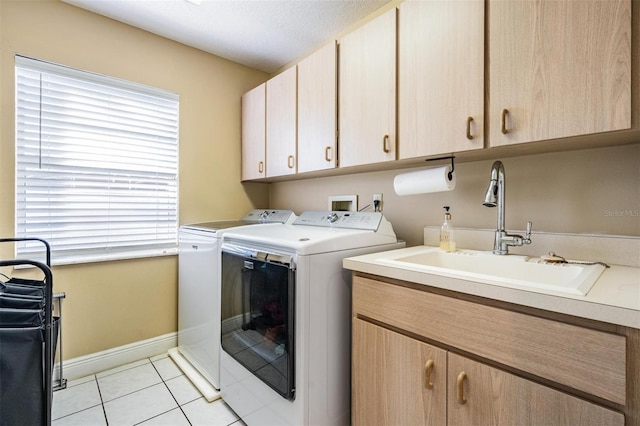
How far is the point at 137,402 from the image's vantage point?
5.74ft

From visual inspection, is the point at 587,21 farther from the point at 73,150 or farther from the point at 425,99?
the point at 73,150

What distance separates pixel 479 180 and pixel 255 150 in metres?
1.71

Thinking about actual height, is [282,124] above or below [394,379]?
above

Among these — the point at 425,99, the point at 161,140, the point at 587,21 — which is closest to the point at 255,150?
the point at 161,140

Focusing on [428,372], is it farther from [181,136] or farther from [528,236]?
[181,136]

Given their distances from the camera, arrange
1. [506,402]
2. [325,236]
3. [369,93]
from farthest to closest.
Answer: [369,93] → [325,236] → [506,402]

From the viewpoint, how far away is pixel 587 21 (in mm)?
934

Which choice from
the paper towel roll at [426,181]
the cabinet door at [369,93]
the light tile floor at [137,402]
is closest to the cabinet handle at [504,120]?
the paper towel roll at [426,181]

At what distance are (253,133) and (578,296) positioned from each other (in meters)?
2.31

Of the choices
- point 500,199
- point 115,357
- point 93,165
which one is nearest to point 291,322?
point 500,199

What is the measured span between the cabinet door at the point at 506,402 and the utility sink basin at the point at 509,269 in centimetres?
26

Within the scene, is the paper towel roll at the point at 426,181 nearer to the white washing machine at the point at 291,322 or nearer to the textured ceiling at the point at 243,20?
the white washing machine at the point at 291,322

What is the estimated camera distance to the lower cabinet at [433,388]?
2.57 feet

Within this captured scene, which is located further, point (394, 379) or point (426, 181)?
point (426, 181)
